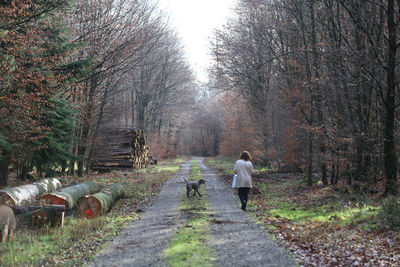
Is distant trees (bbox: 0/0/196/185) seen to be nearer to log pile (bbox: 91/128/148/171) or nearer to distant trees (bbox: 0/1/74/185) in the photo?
distant trees (bbox: 0/1/74/185)

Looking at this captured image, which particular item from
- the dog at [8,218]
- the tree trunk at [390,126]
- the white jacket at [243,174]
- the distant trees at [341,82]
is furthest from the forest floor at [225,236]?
the distant trees at [341,82]

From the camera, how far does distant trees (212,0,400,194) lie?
10.8 meters

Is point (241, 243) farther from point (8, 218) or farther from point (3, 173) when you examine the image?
point (3, 173)

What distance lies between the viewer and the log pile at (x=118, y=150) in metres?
23.9

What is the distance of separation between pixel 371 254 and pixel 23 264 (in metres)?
6.30

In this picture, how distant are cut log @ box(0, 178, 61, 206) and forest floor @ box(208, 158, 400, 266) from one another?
23.8 feet

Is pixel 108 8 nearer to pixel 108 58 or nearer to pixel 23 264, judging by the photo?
pixel 108 58

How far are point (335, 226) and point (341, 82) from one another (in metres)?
7.14

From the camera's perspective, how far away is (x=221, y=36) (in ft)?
79.4

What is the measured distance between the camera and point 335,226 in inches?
329

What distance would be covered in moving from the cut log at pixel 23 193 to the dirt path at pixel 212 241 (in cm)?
391

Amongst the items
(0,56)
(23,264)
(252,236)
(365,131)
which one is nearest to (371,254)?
(252,236)

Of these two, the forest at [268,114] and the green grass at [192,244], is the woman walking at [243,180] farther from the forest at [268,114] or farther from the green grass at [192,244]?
the green grass at [192,244]

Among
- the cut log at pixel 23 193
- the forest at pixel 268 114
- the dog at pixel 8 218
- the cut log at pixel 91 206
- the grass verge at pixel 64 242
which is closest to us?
the grass verge at pixel 64 242
